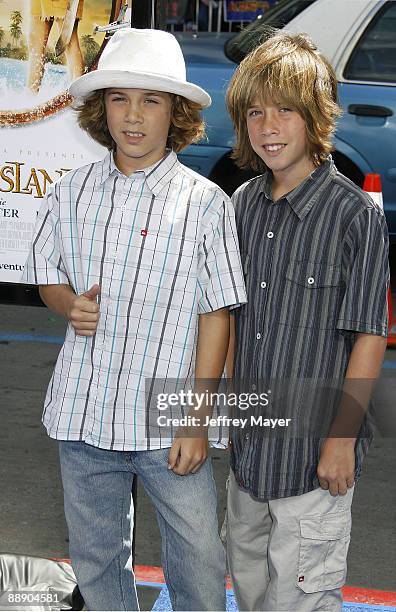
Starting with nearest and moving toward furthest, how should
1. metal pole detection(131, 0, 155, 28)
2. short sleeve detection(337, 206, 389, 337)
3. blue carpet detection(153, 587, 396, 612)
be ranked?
1. short sleeve detection(337, 206, 389, 337)
2. metal pole detection(131, 0, 155, 28)
3. blue carpet detection(153, 587, 396, 612)

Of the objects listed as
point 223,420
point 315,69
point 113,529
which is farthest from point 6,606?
point 315,69

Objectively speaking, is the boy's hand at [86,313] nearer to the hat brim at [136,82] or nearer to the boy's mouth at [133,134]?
the boy's mouth at [133,134]

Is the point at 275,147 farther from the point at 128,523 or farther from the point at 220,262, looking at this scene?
the point at 128,523

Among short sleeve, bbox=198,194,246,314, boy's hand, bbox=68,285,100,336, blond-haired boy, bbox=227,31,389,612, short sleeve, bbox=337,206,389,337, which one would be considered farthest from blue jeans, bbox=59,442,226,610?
short sleeve, bbox=337,206,389,337

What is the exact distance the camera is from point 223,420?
2514 millimetres

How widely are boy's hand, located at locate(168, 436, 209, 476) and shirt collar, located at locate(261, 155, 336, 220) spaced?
0.57 meters

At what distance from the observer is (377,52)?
23.3 ft


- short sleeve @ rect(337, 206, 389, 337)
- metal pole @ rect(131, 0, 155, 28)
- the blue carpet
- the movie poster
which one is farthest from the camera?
the blue carpet

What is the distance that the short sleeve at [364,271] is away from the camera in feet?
7.71

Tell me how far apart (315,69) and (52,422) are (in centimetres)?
102

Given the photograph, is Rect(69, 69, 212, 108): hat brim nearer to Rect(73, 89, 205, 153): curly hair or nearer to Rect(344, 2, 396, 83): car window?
Rect(73, 89, 205, 153): curly hair

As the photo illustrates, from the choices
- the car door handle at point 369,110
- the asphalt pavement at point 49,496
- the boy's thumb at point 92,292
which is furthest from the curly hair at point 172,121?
the car door handle at point 369,110

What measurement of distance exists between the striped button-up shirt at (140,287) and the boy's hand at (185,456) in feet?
0.10

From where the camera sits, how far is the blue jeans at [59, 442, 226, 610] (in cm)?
247
